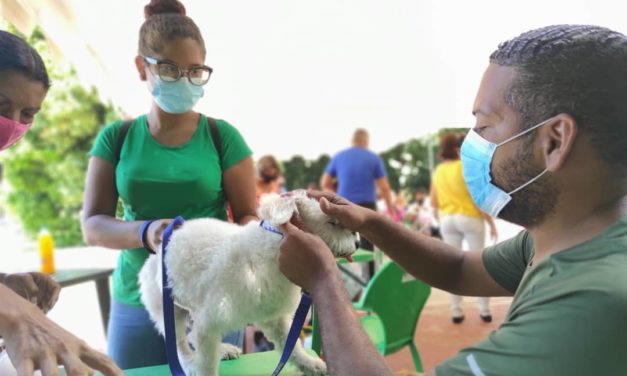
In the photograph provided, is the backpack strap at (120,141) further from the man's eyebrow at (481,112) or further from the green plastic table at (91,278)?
the green plastic table at (91,278)

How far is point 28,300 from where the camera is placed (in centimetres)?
96

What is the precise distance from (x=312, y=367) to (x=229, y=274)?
403 millimetres

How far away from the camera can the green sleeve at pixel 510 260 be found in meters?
1.45

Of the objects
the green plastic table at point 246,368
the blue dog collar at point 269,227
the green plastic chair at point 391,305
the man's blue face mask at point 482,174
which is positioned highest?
the man's blue face mask at point 482,174

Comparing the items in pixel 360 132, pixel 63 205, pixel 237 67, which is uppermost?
pixel 237 67

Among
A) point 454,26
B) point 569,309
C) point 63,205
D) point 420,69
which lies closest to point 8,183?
point 63,205

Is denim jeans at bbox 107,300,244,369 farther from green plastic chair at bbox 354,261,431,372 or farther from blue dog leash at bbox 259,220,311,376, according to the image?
green plastic chair at bbox 354,261,431,372

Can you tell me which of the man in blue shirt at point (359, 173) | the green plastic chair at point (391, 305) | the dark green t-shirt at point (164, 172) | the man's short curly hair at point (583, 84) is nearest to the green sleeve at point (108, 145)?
the dark green t-shirt at point (164, 172)

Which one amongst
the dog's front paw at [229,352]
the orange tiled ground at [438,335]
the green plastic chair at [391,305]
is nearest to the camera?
the dog's front paw at [229,352]

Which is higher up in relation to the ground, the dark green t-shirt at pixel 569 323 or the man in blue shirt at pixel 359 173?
the dark green t-shirt at pixel 569 323

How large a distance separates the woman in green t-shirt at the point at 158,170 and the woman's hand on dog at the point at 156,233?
0.05 feet

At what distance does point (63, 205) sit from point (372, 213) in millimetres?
12590

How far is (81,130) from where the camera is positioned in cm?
1245

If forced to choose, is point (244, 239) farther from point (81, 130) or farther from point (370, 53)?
point (81, 130)
